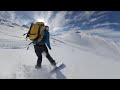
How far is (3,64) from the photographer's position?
4938 millimetres
